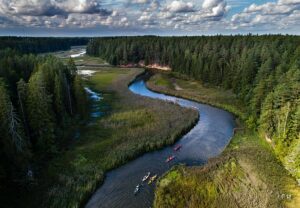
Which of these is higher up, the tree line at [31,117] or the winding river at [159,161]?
the tree line at [31,117]

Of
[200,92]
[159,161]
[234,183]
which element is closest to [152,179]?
[159,161]

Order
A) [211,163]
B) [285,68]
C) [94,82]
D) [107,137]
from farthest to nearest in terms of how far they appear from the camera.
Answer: [94,82] → [285,68] → [107,137] → [211,163]

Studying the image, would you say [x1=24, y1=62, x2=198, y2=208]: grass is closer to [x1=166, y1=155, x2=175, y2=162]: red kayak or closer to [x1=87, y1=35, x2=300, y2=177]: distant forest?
[x1=166, y1=155, x2=175, y2=162]: red kayak

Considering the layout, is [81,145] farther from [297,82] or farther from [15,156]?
[297,82]

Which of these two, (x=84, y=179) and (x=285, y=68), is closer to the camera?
(x=84, y=179)

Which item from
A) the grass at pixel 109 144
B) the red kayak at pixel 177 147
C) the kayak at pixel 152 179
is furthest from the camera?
the red kayak at pixel 177 147

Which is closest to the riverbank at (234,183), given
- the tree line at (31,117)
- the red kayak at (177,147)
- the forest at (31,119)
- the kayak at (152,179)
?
the kayak at (152,179)

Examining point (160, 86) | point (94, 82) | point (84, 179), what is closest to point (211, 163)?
point (84, 179)

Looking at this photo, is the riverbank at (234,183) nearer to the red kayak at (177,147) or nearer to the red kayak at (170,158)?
the red kayak at (170,158)
